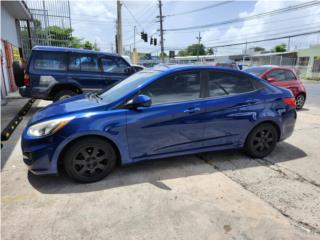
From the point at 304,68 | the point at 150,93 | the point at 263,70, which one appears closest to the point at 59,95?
the point at 150,93

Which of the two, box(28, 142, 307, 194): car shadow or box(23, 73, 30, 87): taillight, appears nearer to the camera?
box(28, 142, 307, 194): car shadow

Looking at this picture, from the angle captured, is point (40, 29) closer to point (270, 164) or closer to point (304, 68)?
point (270, 164)

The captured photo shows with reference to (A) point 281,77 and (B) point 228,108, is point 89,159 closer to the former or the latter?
(B) point 228,108

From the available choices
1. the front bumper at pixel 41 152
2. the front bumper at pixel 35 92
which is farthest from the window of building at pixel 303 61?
the front bumper at pixel 41 152

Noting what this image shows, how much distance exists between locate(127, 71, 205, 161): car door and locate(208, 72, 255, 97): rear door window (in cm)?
24

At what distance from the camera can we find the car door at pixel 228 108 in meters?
3.79

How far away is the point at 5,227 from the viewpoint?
2.54 m

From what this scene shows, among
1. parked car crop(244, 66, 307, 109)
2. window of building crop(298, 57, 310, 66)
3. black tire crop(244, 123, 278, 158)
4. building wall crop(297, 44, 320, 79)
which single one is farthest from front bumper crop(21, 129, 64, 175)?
window of building crop(298, 57, 310, 66)

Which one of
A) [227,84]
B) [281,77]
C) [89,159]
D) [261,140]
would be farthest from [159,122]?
[281,77]

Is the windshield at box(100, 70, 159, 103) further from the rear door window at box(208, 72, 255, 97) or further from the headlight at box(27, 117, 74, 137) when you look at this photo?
the rear door window at box(208, 72, 255, 97)

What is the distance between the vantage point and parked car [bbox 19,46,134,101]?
7.15m

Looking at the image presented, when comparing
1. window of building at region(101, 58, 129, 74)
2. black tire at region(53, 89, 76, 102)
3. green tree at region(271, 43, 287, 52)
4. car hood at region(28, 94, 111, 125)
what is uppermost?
green tree at region(271, 43, 287, 52)

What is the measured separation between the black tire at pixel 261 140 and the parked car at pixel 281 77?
15.2ft

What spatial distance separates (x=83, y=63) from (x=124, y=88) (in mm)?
4483
